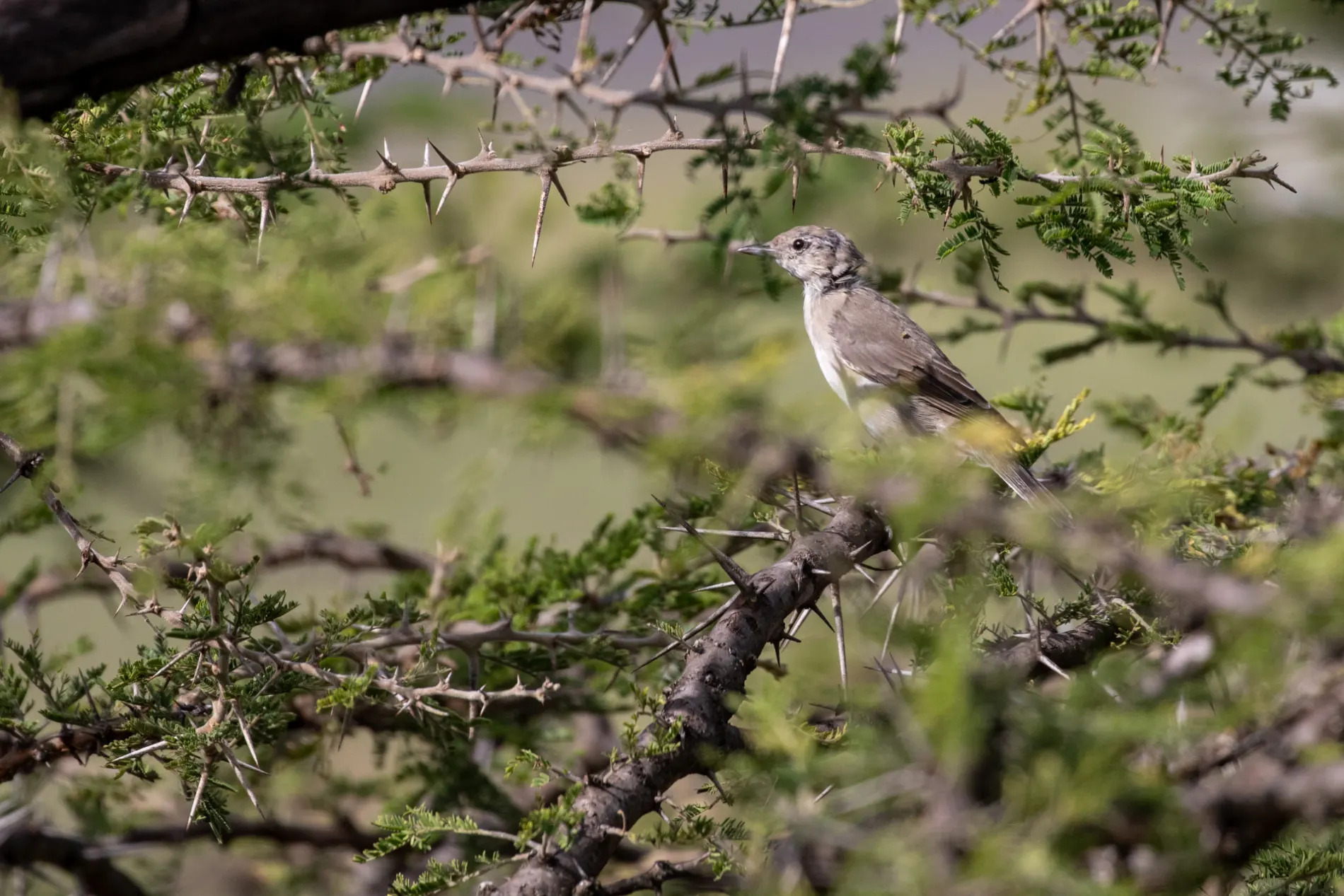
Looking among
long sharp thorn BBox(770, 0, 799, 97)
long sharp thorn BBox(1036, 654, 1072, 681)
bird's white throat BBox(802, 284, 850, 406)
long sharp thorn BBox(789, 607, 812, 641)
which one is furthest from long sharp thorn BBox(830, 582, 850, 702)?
bird's white throat BBox(802, 284, 850, 406)

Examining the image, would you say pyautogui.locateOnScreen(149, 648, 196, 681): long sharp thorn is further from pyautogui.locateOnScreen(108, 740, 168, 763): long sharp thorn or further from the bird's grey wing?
the bird's grey wing

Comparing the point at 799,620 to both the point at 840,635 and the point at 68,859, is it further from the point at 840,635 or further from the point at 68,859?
the point at 68,859

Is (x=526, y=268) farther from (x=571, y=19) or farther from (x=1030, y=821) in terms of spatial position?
(x=1030, y=821)

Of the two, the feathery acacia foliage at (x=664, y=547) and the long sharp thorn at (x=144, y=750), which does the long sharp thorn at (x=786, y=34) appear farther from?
the long sharp thorn at (x=144, y=750)

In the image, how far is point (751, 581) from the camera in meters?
2.75

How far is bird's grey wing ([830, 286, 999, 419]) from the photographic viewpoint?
5617 millimetres

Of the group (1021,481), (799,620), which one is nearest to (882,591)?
(799,620)

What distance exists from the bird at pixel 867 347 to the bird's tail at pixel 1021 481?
146 centimetres

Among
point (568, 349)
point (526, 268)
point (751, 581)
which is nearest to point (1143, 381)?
point (526, 268)

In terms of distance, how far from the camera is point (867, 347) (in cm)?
587

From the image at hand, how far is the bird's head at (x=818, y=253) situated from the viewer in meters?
6.04

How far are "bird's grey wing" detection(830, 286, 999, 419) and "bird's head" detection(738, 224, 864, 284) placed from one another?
0.17m

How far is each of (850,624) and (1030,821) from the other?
7.15ft

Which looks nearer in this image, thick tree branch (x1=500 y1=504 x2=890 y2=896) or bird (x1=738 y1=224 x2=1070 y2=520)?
thick tree branch (x1=500 y1=504 x2=890 y2=896)
